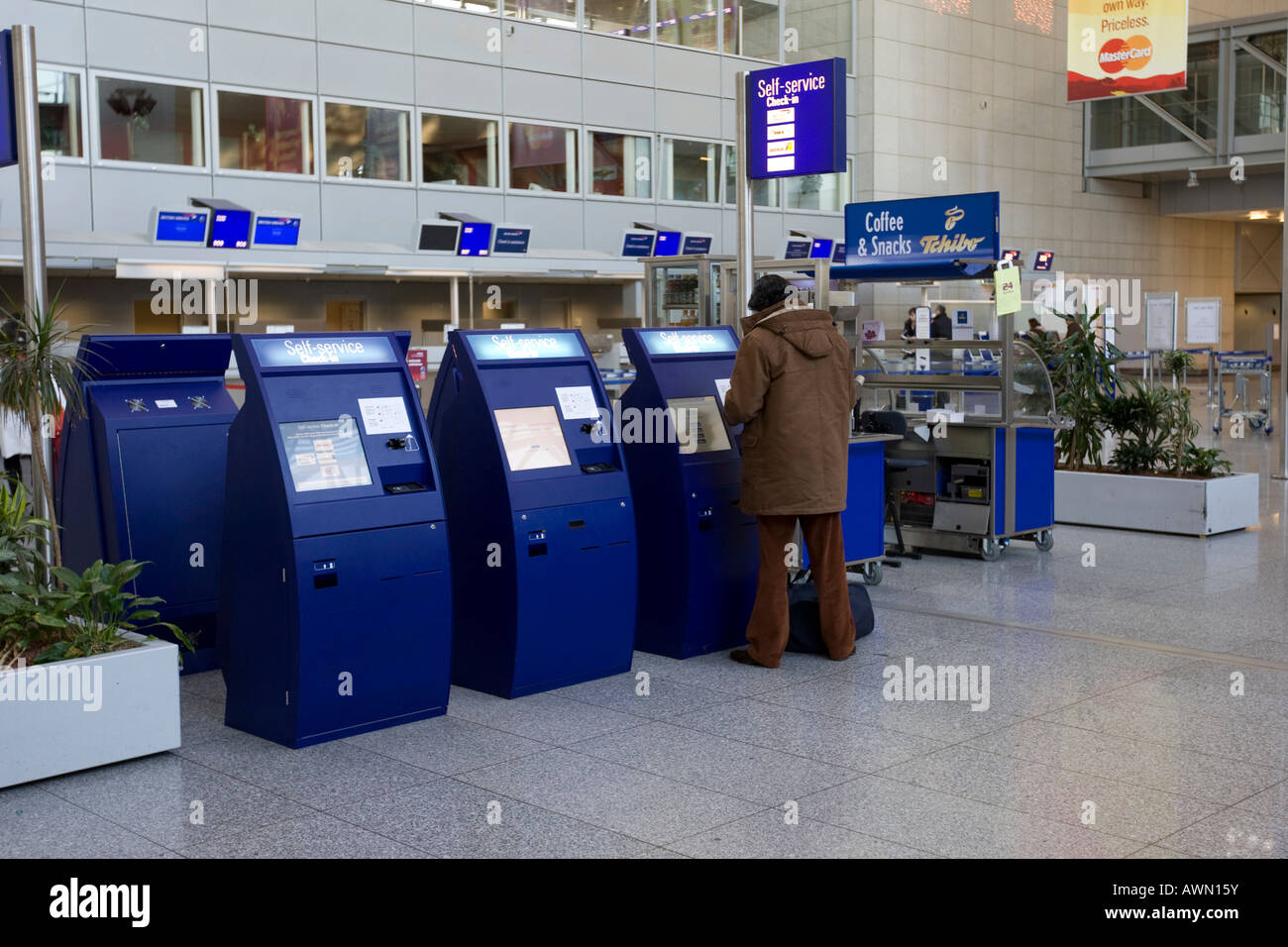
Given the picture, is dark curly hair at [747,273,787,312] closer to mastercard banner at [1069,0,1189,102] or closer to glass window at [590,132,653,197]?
mastercard banner at [1069,0,1189,102]

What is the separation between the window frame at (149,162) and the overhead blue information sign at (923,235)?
12.2 meters

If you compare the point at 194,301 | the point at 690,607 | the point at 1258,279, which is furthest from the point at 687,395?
the point at 1258,279

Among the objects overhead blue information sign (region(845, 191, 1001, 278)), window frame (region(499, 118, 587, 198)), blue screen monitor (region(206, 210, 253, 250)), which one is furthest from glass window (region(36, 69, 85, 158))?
overhead blue information sign (region(845, 191, 1001, 278))

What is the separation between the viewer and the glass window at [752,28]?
1061 inches

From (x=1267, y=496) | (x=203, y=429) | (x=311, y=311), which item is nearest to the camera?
(x=203, y=429)

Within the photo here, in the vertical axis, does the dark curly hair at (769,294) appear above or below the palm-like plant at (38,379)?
above

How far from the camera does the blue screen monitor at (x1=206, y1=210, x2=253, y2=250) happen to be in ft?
57.8

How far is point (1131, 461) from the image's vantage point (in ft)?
35.6

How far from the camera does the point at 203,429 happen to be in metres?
6.45

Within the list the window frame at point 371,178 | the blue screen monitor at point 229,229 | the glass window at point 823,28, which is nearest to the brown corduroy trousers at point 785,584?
the blue screen monitor at point 229,229

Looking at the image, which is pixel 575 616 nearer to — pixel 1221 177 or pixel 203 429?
pixel 203 429

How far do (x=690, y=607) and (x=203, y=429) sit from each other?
2540 mm

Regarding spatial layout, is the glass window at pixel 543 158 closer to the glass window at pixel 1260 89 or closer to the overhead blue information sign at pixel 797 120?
the glass window at pixel 1260 89

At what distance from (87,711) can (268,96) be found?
56.1 ft
